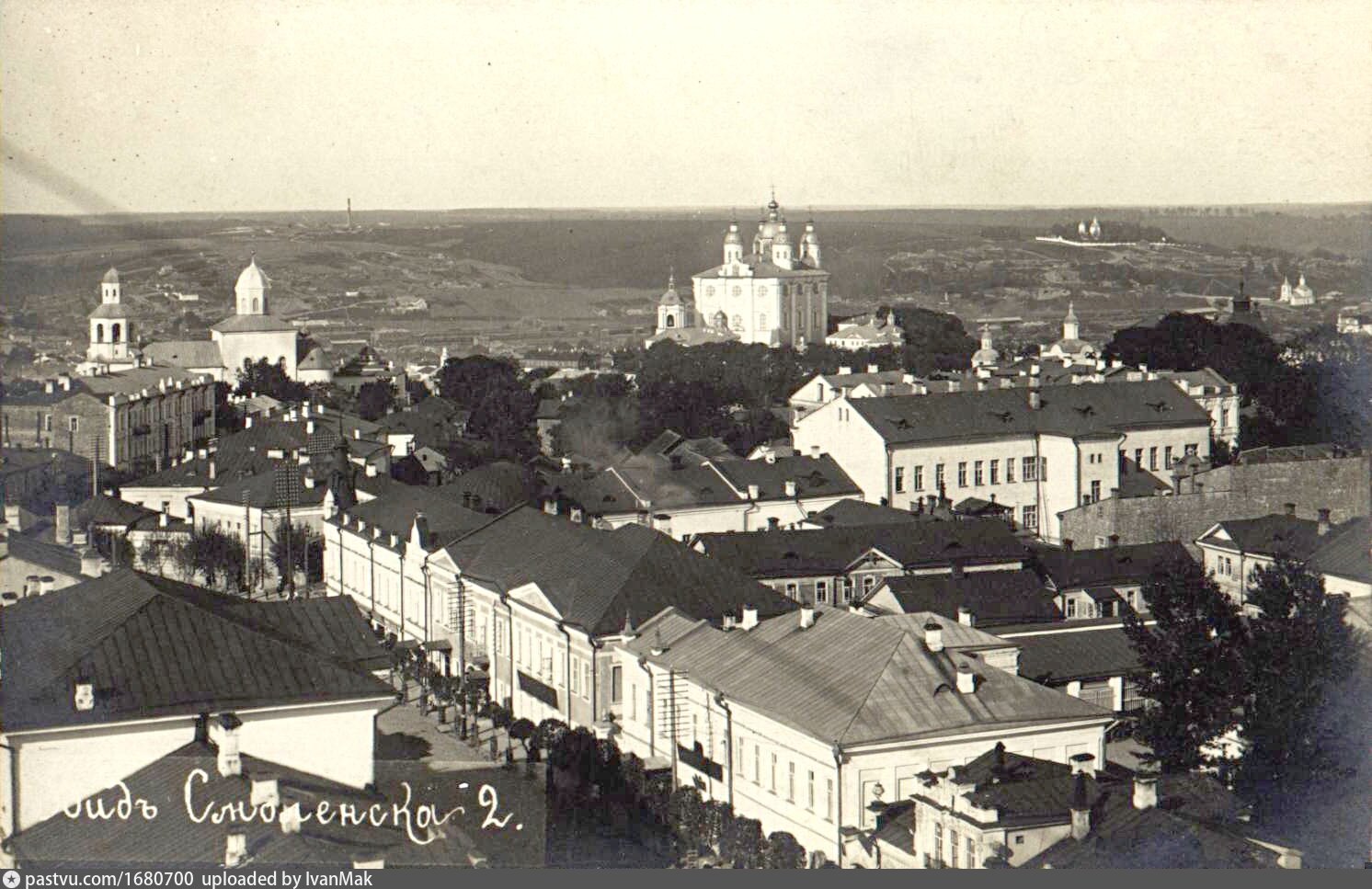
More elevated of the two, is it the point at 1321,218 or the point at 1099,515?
the point at 1321,218

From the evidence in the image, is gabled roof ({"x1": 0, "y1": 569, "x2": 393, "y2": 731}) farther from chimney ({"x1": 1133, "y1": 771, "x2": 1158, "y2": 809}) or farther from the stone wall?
the stone wall

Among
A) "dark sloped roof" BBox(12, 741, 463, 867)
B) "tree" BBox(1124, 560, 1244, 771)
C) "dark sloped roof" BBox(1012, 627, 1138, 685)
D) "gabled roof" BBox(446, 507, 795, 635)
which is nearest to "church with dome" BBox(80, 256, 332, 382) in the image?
"gabled roof" BBox(446, 507, 795, 635)

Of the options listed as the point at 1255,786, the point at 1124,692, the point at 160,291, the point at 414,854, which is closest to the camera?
the point at 414,854

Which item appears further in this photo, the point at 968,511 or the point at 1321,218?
the point at 968,511

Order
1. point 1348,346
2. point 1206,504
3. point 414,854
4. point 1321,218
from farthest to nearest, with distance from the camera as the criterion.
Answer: point 1348,346 → point 1206,504 → point 1321,218 → point 414,854

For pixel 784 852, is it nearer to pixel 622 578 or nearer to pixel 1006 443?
pixel 622 578

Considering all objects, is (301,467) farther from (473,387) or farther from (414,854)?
(414,854)

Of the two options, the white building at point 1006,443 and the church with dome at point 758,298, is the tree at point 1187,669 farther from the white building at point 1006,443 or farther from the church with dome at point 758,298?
the church with dome at point 758,298

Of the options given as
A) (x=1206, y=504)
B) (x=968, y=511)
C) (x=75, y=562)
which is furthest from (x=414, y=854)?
(x=968, y=511)

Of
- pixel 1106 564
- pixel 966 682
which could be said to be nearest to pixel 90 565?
pixel 966 682

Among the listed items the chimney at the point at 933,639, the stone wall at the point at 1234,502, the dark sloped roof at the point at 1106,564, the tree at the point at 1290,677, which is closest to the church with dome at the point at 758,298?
the stone wall at the point at 1234,502
